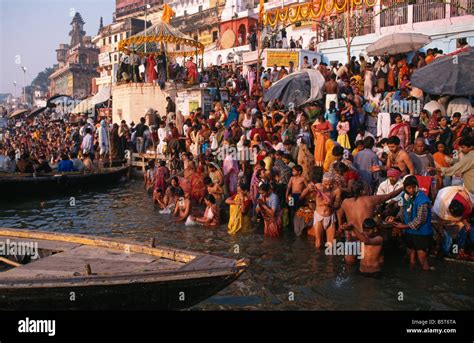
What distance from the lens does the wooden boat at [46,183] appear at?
50.4 ft

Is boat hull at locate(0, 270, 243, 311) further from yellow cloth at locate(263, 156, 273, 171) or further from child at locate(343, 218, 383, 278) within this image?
yellow cloth at locate(263, 156, 273, 171)

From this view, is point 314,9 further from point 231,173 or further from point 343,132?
point 231,173

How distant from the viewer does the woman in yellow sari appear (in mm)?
11047

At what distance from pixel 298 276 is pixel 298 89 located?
7.22 meters

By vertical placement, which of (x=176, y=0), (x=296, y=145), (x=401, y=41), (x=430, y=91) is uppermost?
(x=176, y=0)

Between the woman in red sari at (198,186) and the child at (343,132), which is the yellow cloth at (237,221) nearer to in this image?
the woman in red sari at (198,186)

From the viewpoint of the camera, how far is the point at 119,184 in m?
19.4

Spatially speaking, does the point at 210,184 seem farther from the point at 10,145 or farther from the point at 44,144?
the point at 10,145

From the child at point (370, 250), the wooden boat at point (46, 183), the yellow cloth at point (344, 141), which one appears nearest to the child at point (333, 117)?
the yellow cloth at point (344, 141)

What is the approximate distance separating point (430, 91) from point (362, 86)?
498 cm

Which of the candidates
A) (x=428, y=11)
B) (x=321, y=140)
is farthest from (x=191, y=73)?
(x=321, y=140)

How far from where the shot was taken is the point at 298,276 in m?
8.20

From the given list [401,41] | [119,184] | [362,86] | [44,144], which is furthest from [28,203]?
[44,144]

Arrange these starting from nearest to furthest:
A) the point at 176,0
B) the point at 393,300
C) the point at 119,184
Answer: the point at 393,300 < the point at 119,184 < the point at 176,0
